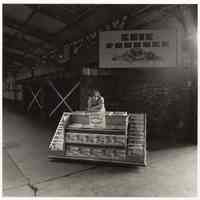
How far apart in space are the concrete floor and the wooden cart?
21cm

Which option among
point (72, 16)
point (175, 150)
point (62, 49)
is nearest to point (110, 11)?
point (72, 16)

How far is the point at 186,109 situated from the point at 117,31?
3.51 meters

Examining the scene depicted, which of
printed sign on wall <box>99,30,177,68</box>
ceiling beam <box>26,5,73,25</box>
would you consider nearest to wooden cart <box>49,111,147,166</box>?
printed sign on wall <box>99,30,177,68</box>

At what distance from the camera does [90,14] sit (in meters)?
5.33

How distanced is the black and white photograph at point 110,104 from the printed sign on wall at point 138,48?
0.10 ft

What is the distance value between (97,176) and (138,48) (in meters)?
4.12

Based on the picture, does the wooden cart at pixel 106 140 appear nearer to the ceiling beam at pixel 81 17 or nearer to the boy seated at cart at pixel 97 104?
the boy seated at cart at pixel 97 104

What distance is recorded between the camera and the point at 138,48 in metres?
5.47

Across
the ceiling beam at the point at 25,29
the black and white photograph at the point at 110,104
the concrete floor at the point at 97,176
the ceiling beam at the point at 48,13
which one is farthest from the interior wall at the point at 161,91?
the ceiling beam at the point at 25,29

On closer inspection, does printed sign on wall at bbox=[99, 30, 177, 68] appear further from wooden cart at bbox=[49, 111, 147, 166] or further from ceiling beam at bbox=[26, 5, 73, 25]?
wooden cart at bbox=[49, 111, 147, 166]

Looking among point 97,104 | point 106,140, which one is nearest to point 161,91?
point 97,104

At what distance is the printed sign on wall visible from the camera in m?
5.29

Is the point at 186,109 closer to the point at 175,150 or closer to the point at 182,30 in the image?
the point at 175,150

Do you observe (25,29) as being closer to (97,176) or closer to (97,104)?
(97,104)
